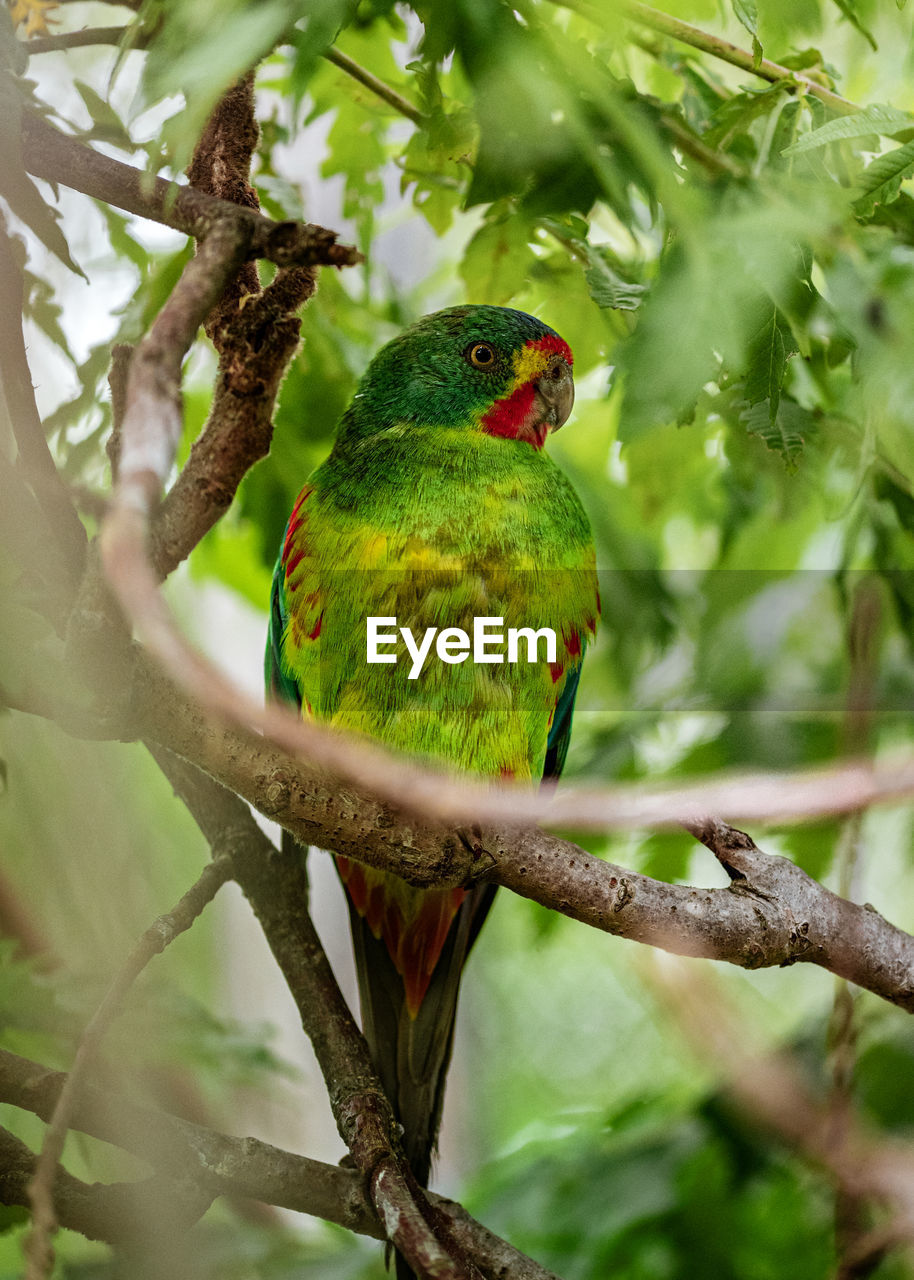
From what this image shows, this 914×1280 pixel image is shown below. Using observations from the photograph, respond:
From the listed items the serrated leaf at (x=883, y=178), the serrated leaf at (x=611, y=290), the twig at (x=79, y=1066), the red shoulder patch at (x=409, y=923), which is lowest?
A: the twig at (x=79, y=1066)

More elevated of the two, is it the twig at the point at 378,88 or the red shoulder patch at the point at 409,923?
the twig at the point at 378,88

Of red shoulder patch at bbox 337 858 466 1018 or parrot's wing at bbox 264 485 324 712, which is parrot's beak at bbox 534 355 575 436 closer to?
parrot's wing at bbox 264 485 324 712

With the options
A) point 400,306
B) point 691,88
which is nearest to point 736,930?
point 691,88

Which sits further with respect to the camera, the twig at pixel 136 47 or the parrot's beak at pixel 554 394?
the parrot's beak at pixel 554 394

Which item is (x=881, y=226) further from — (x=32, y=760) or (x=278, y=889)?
(x=32, y=760)

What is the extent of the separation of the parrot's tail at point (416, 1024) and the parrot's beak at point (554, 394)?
583 mm

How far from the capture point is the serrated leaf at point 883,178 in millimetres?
814

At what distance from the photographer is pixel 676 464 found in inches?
48.1

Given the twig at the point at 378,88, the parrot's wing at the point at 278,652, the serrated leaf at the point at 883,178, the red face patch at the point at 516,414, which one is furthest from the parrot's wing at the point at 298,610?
the serrated leaf at the point at 883,178

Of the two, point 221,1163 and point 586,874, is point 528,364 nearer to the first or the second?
point 586,874

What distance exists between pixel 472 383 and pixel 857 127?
0.64m

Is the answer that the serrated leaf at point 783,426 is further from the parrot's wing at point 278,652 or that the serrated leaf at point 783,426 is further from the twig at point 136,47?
the parrot's wing at point 278,652

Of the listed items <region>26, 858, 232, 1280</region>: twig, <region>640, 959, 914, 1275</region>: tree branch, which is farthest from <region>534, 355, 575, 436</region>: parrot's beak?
<region>640, 959, 914, 1275</region>: tree branch

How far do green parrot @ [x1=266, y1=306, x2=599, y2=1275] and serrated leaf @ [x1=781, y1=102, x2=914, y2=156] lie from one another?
515mm
